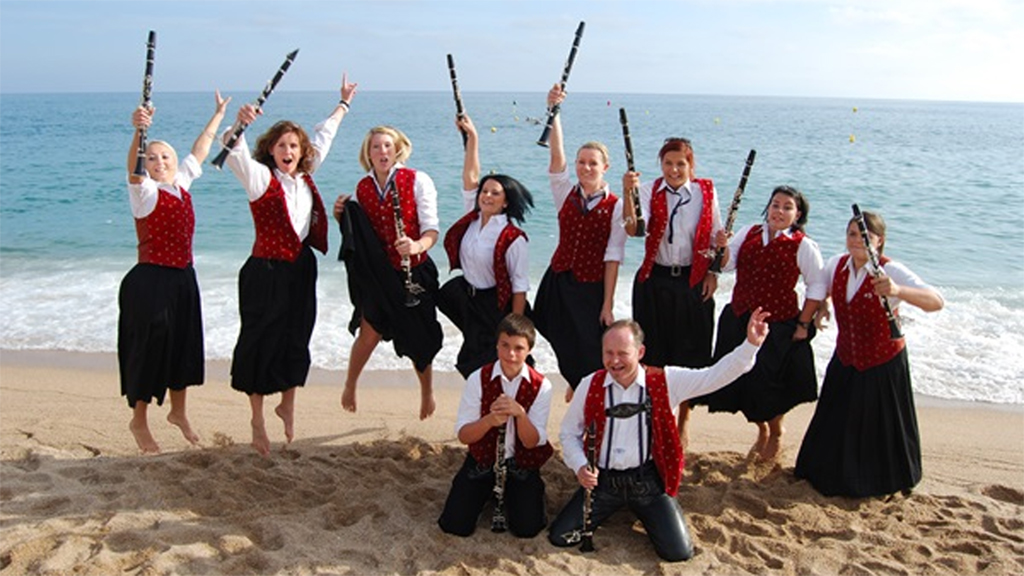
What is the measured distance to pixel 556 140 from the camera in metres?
5.16

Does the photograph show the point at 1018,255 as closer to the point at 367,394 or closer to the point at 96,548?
the point at 367,394

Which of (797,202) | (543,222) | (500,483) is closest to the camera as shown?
(500,483)

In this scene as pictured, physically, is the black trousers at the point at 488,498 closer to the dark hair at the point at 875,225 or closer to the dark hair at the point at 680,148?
the dark hair at the point at 680,148

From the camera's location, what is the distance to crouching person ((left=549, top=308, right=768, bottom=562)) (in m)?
4.26

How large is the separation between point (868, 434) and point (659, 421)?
4.12ft

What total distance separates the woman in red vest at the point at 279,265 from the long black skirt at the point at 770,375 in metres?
2.29

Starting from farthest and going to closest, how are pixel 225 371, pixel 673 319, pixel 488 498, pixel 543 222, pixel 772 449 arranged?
pixel 543 222
pixel 225 371
pixel 772 449
pixel 673 319
pixel 488 498

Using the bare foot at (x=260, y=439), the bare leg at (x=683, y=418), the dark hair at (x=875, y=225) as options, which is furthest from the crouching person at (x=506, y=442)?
the dark hair at (x=875, y=225)

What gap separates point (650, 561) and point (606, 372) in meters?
0.86

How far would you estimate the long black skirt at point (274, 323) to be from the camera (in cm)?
516

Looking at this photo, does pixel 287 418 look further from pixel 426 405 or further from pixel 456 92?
pixel 456 92

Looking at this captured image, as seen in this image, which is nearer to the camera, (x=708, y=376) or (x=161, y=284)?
→ (x=708, y=376)

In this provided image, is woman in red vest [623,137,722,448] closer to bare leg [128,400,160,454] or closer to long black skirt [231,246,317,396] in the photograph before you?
long black skirt [231,246,317,396]

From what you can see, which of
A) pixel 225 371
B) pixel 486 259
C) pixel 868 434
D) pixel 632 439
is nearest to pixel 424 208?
pixel 486 259
